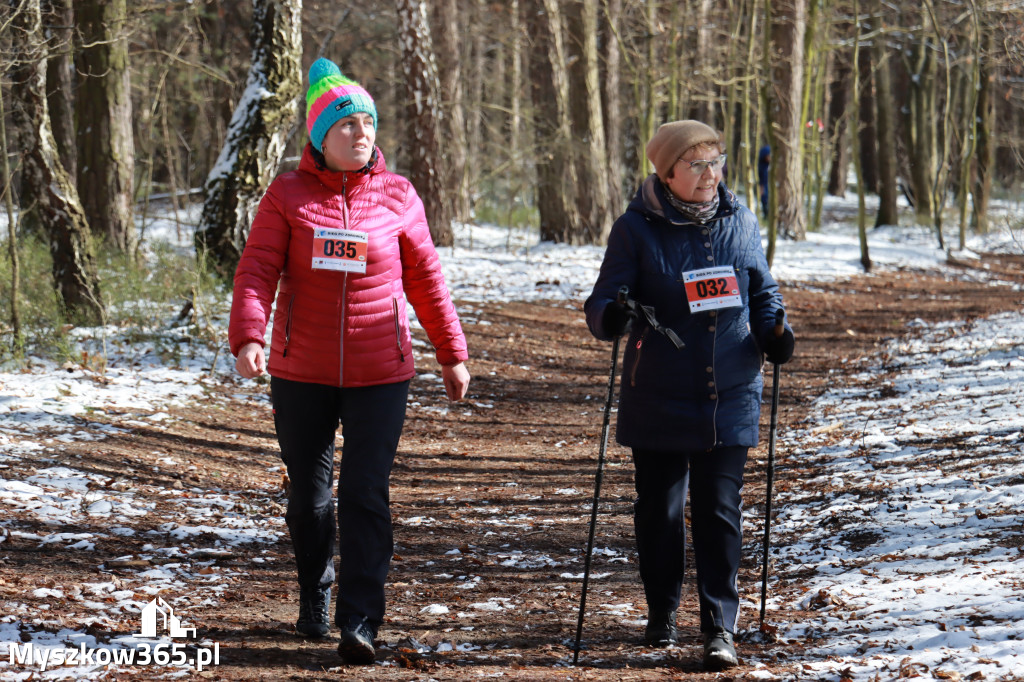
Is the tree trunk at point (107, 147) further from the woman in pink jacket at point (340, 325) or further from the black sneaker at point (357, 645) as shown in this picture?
the black sneaker at point (357, 645)

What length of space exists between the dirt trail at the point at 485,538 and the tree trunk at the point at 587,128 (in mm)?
6656

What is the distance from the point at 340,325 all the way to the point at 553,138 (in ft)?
45.2

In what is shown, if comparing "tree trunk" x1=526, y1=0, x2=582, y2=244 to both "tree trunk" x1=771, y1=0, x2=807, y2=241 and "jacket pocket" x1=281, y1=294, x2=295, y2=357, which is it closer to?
"tree trunk" x1=771, y1=0, x2=807, y2=241

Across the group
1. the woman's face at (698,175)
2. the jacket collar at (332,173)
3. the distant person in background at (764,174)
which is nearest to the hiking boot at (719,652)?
the woman's face at (698,175)

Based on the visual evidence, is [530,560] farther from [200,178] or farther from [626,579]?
[200,178]

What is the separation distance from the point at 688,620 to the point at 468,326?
286 inches

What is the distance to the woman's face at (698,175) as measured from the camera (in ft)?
12.1

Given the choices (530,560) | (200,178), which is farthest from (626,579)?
(200,178)

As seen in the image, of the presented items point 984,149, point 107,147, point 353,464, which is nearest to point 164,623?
point 353,464

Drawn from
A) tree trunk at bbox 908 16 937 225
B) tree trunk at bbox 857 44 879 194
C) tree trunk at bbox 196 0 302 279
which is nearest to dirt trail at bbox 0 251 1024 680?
tree trunk at bbox 196 0 302 279

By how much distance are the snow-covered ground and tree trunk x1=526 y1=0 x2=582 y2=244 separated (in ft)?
27.1

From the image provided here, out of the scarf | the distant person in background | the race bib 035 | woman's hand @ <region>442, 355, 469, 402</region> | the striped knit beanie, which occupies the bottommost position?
woman's hand @ <region>442, 355, 469, 402</region>

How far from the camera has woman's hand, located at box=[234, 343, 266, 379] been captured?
3451 millimetres

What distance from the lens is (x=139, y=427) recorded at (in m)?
6.75
